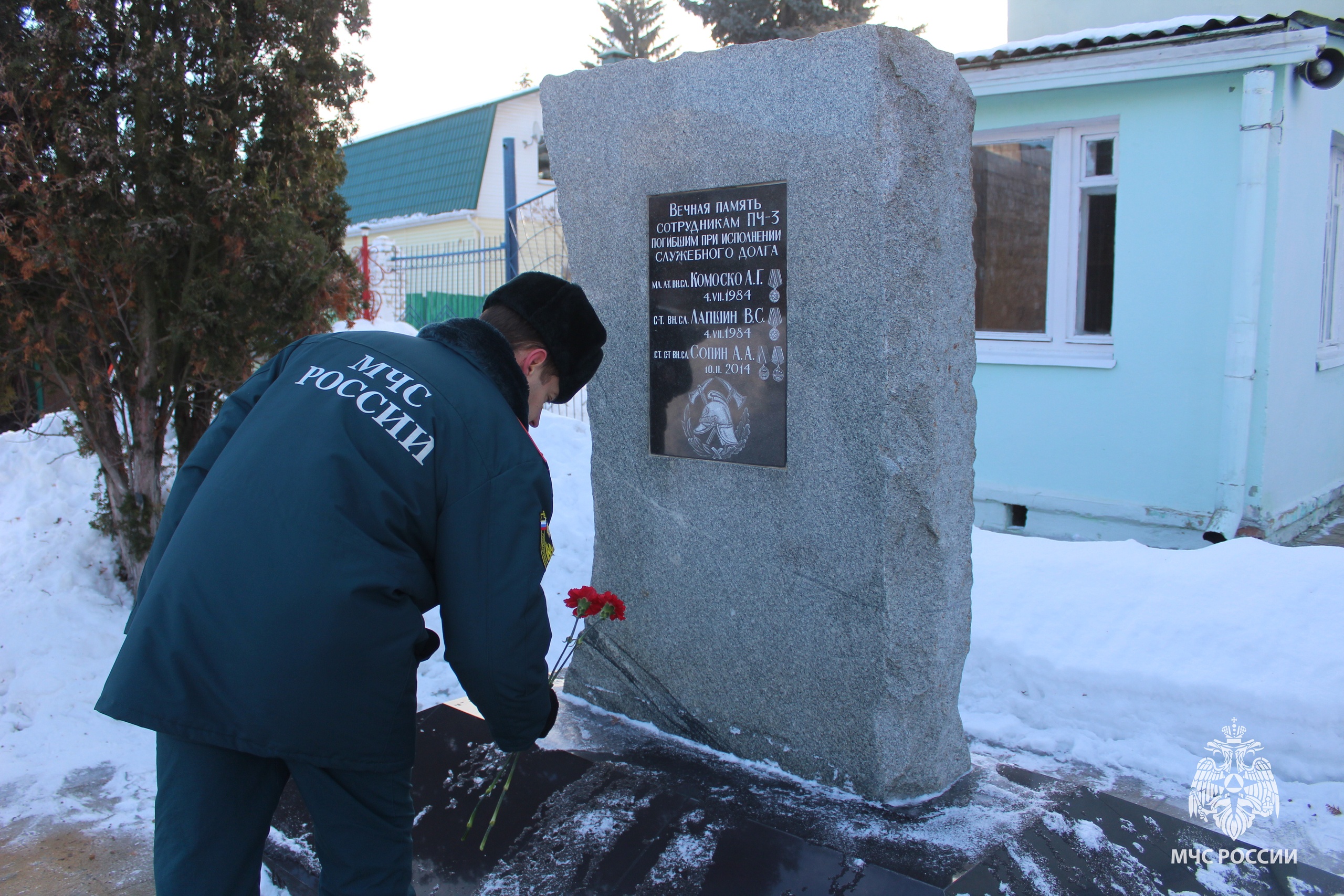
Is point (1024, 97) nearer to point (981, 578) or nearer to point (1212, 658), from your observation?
point (981, 578)

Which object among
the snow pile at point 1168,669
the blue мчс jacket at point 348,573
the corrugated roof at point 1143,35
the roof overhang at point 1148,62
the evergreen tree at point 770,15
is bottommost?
the snow pile at point 1168,669

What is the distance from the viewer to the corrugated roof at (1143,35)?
548cm

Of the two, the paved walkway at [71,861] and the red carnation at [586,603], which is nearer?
the paved walkway at [71,861]

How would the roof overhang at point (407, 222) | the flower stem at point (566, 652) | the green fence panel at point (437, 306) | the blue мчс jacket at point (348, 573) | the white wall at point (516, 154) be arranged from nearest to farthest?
the blue мчс jacket at point (348, 573), the flower stem at point (566, 652), the green fence panel at point (437, 306), the roof overhang at point (407, 222), the white wall at point (516, 154)

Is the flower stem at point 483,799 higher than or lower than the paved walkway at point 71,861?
higher

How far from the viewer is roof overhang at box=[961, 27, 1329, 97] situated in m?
5.39

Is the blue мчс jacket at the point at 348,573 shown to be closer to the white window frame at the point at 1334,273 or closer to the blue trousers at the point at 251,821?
the blue trousers at the point at 251,821

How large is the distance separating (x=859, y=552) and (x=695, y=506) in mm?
616

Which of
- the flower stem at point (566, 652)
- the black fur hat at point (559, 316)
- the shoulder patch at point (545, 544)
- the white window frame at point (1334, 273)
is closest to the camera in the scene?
the shoulder patch at point (545, 544)

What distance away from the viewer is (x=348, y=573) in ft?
5.34

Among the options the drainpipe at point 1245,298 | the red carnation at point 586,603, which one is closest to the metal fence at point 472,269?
the drainpipe at point 1245,298

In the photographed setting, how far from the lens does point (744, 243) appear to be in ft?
9.65

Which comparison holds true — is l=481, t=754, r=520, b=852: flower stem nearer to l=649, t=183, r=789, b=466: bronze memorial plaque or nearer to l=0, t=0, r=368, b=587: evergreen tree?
l=649, t=183, r=789, b=466: bronze memorial plaque

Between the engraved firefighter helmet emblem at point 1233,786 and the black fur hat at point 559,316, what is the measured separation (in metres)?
2.45
